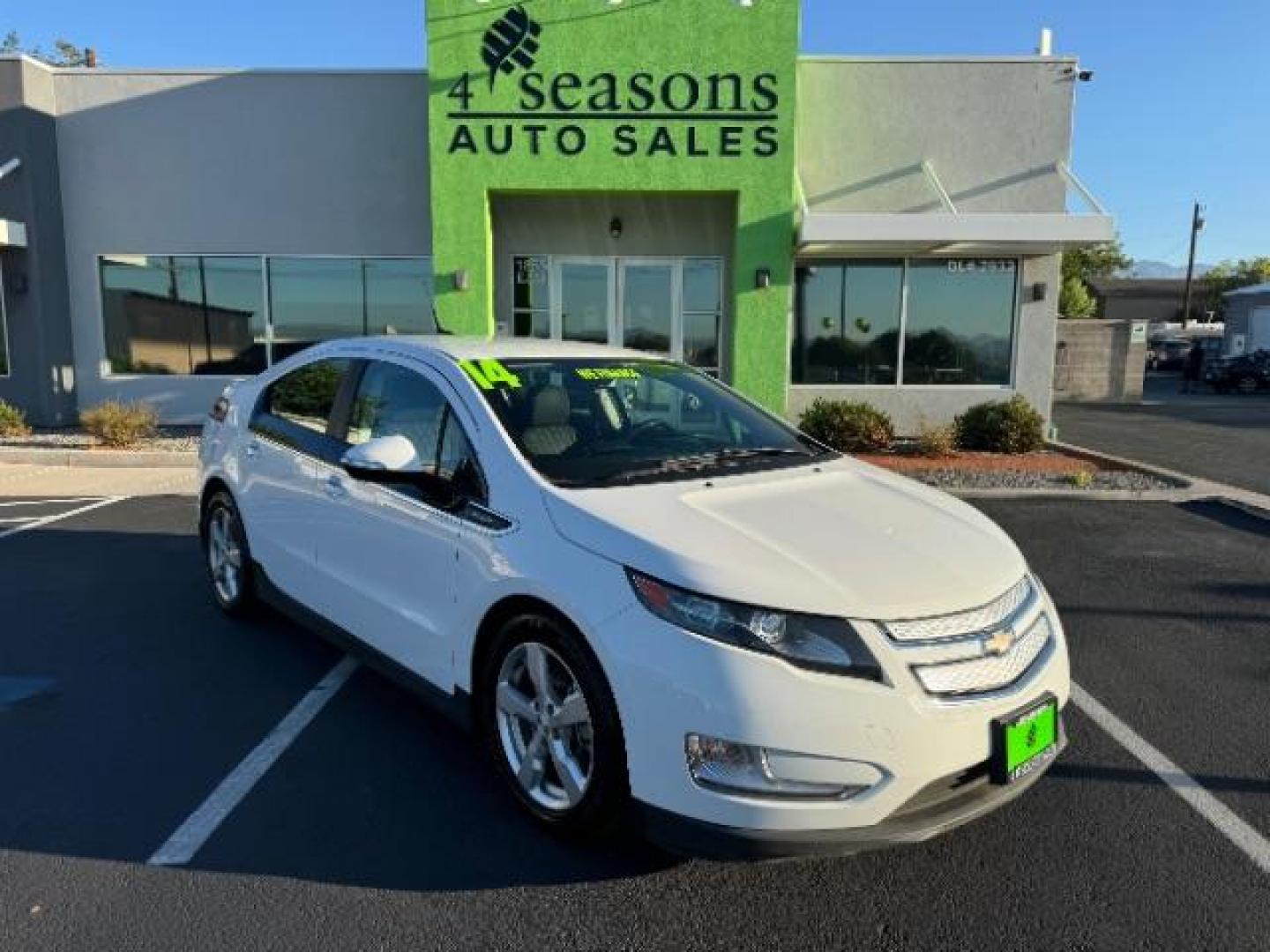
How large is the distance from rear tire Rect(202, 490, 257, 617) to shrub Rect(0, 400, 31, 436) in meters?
8.50

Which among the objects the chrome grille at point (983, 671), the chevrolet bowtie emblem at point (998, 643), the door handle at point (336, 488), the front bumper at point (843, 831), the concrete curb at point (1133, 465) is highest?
the door handle at point (336, 488)

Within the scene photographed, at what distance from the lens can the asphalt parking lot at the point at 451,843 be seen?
2.58 metres

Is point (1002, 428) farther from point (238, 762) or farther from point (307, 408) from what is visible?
point (238, 762)

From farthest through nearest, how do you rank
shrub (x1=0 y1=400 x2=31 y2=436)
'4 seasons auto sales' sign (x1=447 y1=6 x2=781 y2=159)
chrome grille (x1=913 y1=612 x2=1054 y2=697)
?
shrub (x1=0 y1=400 x2=31 y2=436), '4 seasons auto sales' sign (x1=447 y1=6 x2=781 y2=159), chrome grille (x1=913 y1=612 x2=1054 y2=697)

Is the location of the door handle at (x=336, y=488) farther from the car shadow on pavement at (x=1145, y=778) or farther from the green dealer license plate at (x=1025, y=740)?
the car shadow on pavement at (x=1145, y=778)

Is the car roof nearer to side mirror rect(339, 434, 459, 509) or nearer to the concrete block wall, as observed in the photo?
side mirror rect(339, 434, 459, 509)

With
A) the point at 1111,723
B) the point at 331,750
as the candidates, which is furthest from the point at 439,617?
the point at 1111,723

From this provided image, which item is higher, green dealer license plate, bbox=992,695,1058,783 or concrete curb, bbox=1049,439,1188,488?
green dealer license plate, bbox=992,695,1058,783

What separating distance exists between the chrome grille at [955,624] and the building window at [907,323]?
1062 centimetres

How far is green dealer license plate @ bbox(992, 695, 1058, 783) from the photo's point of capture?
2592 mm

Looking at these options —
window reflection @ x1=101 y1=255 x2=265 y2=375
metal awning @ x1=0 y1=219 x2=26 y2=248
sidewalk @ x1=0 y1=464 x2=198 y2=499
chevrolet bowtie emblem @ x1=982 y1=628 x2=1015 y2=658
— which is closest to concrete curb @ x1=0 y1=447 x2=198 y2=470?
sidewalk @ x1=0 y1=464 x2=198 y2=499

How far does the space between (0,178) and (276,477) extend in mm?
11458

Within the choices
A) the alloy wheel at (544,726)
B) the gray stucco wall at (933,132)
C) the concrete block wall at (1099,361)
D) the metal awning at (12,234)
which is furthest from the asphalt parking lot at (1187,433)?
the metal awning at (12,234)

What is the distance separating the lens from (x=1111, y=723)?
3.96 m
